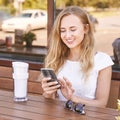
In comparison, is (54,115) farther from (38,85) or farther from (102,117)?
(38,85)

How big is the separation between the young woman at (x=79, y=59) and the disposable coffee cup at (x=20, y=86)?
6.6 inches

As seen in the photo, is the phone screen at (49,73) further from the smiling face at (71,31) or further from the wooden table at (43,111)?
the smiling face at (71,31)

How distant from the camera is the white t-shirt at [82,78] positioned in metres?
2.28

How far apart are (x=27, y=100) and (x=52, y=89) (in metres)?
0.20

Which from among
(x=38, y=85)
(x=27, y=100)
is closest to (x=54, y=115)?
(x=27, y=100)

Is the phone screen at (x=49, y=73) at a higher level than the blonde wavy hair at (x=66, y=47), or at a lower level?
lower

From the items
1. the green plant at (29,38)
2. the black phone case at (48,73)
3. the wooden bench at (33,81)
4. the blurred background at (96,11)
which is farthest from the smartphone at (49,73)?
the blurred background at (96,11)

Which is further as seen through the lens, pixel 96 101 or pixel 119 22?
pixel 119 22

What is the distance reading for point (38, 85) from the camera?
10.00 feet

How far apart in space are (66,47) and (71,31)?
21cm

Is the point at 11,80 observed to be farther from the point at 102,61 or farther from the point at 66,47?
the point at 102,61

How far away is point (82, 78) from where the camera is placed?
230 centimetres

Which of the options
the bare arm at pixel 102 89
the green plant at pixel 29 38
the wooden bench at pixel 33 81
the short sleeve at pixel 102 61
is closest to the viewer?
the bare arm at pixel 102 89

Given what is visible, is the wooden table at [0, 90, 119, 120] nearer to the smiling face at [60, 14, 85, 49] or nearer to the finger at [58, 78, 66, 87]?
the finger at [58, 78, 66, 87]
